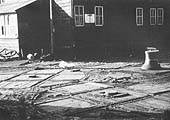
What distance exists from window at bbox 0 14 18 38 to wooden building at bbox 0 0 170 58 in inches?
19.0

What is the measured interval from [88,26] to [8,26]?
6.55 m

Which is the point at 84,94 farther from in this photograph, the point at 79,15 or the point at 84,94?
the point at 79,15

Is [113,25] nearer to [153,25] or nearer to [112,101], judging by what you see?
[153,25]

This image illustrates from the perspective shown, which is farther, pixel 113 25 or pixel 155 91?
pixel 113 25

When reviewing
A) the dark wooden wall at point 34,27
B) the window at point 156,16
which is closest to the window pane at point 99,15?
the dark wooden wall at point 34,27

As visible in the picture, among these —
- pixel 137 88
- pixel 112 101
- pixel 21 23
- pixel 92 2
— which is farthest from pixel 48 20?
pixel 112 101

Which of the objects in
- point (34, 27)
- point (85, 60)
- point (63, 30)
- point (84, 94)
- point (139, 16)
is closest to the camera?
point (84, 94)

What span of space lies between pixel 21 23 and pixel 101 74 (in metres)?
9.97

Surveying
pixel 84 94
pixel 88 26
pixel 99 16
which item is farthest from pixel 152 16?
pixel 84 94

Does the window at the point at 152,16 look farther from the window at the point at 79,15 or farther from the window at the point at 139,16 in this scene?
the window at the point at 79,15

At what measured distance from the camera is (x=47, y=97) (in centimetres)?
1017

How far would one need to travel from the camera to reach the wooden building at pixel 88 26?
72.1 feet

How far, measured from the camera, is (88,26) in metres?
22.3

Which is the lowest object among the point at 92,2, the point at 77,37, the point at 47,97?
the point at 47,97
